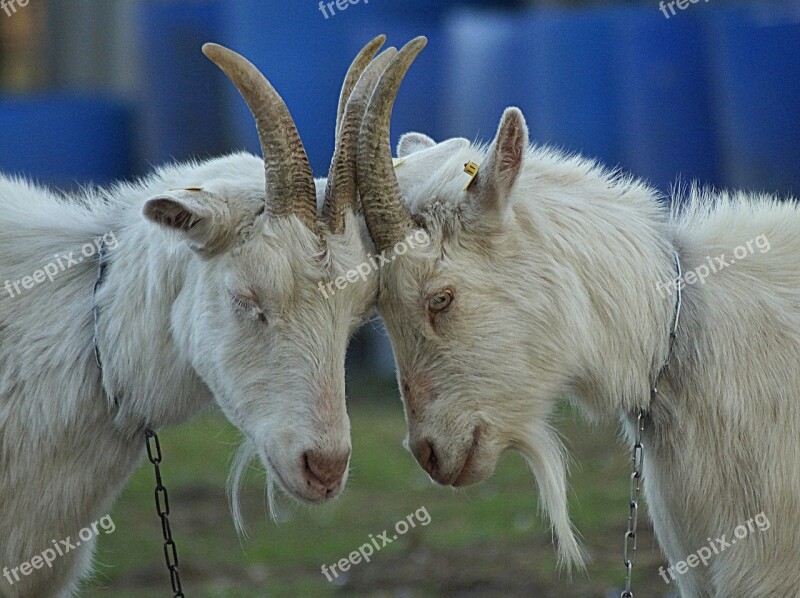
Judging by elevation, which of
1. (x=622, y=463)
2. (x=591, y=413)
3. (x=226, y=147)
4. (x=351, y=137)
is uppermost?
(x=226, y=147)

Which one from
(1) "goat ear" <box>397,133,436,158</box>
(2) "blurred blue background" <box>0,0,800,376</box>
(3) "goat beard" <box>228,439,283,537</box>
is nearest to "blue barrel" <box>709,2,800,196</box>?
(2) "blurred blue background" <box>0,0,800,376</box>

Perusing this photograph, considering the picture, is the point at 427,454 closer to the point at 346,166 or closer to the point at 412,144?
the point at 346,166

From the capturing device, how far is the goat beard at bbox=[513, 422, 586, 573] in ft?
12.1

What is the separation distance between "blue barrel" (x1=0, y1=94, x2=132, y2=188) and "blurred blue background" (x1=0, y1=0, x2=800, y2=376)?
0.04 feet

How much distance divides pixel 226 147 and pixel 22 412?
→ 7.76 metres

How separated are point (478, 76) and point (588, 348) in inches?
268

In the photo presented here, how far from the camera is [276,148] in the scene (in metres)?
3.41

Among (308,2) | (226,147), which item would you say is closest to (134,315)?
(308,2)

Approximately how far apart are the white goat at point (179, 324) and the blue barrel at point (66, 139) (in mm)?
7311

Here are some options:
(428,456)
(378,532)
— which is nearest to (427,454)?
(428,456)

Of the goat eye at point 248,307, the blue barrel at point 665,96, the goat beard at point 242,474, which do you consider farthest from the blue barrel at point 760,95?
the goat eye at point 248,307

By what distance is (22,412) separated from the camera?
3645mm

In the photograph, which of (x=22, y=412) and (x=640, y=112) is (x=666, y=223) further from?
(x=640, y=112)

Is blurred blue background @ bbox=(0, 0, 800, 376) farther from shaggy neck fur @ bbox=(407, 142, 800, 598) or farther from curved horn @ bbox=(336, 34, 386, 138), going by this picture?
curved horn @ bbox=(336, 34, 386, 138)
